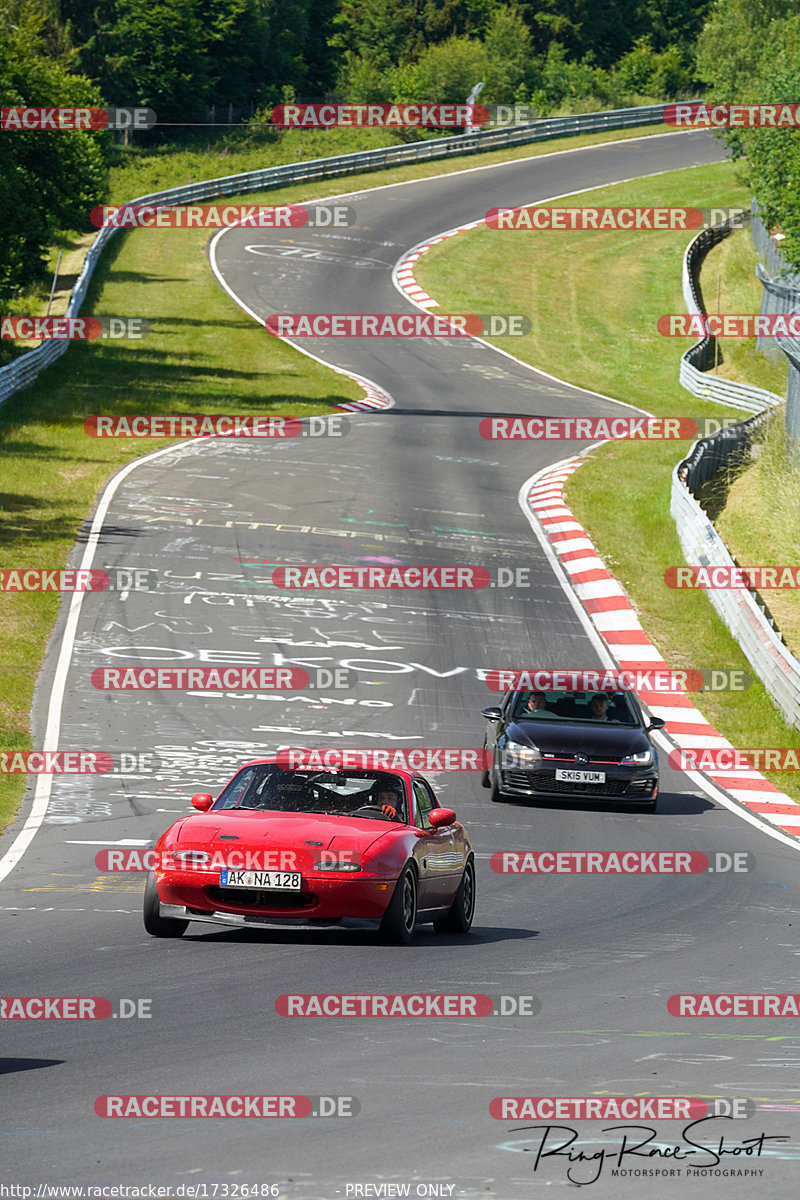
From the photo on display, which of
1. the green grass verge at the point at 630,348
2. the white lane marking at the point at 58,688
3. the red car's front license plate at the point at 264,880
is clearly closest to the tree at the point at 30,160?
the white lane marking at the point at 58,688

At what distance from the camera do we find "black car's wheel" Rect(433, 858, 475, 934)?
11484mm

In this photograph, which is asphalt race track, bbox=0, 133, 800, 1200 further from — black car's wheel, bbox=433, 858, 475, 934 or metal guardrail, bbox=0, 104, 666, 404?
metal guardrail, bbox=0, 104, 666, 404

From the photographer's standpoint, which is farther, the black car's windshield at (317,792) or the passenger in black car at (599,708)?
the passenger in black car at (599,708)

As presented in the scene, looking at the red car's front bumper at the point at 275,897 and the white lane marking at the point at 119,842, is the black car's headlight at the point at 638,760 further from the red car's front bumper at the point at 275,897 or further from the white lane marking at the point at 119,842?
the red car's front bumper at the point at 275,897

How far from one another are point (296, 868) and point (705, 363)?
4647cm

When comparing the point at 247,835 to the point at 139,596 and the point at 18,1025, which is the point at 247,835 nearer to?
the point at 18,1025

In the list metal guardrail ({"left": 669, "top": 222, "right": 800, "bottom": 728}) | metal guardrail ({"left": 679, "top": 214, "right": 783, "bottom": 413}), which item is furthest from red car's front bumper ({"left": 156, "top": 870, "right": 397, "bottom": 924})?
metal guardrail ({"left": 679, "top": 214, "right": 783, "bottom": 413})

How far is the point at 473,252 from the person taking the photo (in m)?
67.0

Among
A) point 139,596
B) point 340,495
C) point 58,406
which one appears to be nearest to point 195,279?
point 58,406

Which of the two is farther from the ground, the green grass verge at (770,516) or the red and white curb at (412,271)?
Result: the red and white curb at (412,271)

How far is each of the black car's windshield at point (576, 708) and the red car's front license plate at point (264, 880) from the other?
8.53m

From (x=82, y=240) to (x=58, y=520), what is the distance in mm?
41628

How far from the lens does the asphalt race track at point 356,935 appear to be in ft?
20.9

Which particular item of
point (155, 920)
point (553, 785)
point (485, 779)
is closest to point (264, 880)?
point (155, 920)
